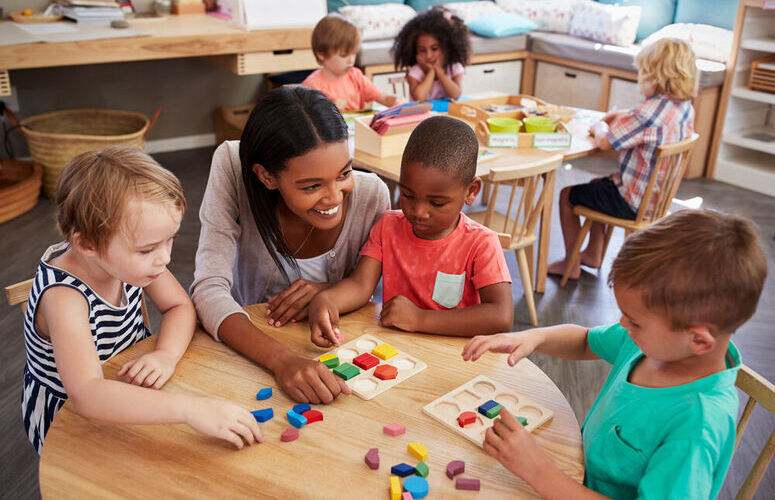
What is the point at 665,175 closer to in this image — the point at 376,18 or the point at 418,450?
the point at 418,450

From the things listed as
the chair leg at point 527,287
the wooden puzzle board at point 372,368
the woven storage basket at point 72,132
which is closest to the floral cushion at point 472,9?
the woven storage basket at point 72,132

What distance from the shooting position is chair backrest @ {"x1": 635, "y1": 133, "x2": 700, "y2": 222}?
9.22 feet

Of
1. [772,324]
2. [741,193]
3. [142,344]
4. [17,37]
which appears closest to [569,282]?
[772,324]

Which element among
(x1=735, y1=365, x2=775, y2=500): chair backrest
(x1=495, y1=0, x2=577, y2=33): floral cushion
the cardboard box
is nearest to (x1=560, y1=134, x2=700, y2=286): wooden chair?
(x1=735, y1=365, x2=775, y2=500): chair backrest

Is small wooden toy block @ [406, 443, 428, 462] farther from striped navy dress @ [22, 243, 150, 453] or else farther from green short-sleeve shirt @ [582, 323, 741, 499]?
striped navy dress @ [22, 243, 150, 453]

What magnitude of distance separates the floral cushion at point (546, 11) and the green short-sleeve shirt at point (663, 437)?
5.01m

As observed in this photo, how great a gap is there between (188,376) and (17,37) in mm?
3245

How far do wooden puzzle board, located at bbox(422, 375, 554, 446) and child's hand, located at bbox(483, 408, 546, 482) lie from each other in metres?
0.05

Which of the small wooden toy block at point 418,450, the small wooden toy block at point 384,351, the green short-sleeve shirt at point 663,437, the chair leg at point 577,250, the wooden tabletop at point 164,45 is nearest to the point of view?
the green short-sleeve shirt at point 663,437

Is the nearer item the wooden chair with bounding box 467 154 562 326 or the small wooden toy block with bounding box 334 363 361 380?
the small wooden toy block with bounding box 334 363 361 380

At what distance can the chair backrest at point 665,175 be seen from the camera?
281 centimetres

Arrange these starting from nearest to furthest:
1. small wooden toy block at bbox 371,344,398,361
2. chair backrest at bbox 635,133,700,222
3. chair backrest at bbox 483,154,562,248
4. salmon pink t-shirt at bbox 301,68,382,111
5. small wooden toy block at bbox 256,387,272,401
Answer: small wooden toy block at bbox 256,387,272,401 < small wooden toy block at bbox 371,344,398,361 < chair backrest at bbox 483,154,562,248 < chair backrest at bbox 635,133,700,222 < salmon pink t-shirt at bbox 301,68,382,111

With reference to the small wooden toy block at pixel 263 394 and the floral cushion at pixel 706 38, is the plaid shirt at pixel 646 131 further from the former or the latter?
the small wooden toy block at pixel 263 394

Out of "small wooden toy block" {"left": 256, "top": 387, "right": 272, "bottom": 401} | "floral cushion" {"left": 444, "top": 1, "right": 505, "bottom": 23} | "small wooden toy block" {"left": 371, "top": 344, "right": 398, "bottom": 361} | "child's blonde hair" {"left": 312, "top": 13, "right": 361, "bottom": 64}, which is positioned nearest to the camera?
"small wooden toy block" {"left": 256, "top": 387, "right": 272, "bottom": 401}
